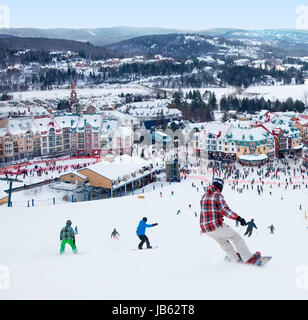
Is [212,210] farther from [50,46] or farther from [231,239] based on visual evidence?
[50,46]

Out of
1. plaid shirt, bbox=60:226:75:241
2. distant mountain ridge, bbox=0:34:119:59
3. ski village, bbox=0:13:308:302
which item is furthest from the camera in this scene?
distant mountain ridge, bbox=0:34:119:59

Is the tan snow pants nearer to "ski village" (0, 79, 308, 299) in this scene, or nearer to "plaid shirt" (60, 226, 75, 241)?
"ski village" (0, 79, 308, 299)

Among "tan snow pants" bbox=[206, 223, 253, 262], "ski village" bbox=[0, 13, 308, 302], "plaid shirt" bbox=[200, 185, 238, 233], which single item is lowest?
"ski village" bbox=[0, 13, 308, 302]

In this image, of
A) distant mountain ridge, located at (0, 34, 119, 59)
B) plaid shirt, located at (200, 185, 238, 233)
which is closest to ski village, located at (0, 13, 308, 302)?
plaid shirt, located at (200, 185, 238, 233)

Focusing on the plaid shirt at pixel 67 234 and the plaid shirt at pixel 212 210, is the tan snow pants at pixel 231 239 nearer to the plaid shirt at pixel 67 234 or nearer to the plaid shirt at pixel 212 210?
the plaid shirt at pixel 212 210

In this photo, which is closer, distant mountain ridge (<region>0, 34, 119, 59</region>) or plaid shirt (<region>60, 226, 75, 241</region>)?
plaid shirt (<region>60, 226, 75, 241</region>)

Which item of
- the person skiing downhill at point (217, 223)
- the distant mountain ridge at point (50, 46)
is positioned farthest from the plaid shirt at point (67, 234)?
the distant mountain ridge at point (50, 46)

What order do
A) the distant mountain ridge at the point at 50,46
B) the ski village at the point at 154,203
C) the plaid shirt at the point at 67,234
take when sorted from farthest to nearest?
1. the distant mountain ridge at the point at 50,46
2. the plaid shirt at the point at 67,234
3. the ski village at the point at 154,203

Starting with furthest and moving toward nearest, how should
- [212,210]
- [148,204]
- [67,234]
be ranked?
[148,204] < [67,234] < [212,210]

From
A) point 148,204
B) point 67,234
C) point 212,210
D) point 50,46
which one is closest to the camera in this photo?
point 212,210

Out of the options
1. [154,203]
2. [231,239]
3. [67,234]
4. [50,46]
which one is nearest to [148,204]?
[154,203]
